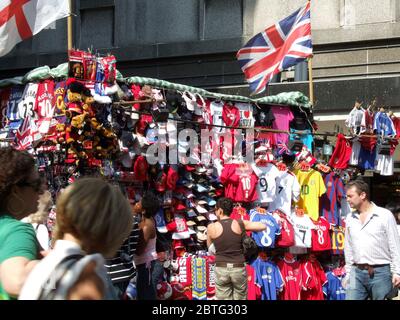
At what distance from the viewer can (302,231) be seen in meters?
11.0

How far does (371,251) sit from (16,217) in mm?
5088

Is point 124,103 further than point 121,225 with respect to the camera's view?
Yes

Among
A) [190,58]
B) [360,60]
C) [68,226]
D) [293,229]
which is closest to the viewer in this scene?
[68,226]

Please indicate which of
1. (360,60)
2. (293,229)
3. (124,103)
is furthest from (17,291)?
(360,60)

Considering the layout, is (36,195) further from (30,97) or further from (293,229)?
(293,229)

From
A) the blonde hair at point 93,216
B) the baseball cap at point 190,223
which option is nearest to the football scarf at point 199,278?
the baseball cap at point 190,223

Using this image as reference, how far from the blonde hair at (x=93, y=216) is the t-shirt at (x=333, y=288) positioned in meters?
8.93

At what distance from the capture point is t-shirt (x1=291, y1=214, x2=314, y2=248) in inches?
428

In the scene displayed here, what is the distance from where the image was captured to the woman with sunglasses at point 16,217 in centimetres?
299

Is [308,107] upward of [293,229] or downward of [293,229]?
upward

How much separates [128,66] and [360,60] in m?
6.02

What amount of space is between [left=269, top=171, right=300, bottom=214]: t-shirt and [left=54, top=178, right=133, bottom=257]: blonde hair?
8.29 metres

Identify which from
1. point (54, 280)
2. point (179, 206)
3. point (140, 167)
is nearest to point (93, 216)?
point (54, 280)

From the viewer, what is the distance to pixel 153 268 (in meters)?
9.36
